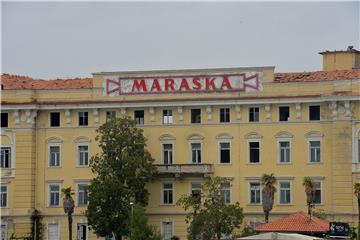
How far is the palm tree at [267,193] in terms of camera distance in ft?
281

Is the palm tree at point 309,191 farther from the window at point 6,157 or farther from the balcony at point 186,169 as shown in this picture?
the window at point 6,157

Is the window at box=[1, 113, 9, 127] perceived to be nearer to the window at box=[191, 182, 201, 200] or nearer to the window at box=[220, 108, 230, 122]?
A: the window at box=[191, 182, 201, 200]

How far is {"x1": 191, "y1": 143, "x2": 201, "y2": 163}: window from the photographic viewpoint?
3637 inches

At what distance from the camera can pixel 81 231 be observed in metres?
93.8

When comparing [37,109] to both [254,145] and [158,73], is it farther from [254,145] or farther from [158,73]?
[254,145]

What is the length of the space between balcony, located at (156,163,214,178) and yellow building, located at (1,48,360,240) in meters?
0.06

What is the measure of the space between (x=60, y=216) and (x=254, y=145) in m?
13.5

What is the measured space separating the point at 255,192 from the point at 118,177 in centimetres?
893

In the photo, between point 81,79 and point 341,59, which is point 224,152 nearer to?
point 341,59

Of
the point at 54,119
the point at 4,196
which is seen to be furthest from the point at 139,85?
the point at 4,196

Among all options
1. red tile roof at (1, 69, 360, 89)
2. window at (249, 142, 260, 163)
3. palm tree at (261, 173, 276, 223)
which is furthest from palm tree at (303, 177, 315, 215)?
red tile roof at (1, 69, 360, 89)

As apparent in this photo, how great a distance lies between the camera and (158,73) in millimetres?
92688

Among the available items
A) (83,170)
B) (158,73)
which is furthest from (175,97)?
(83,170)

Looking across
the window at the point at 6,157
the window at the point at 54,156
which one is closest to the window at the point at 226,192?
the window at the point at 54,156
